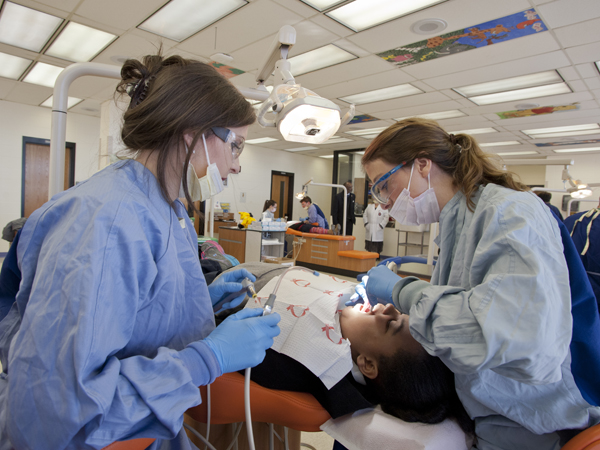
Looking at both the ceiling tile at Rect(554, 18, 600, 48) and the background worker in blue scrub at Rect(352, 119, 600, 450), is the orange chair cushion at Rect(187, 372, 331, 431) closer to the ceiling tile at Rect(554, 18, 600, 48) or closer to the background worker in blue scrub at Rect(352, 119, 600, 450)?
the background worker in blue scrub at Rect(352, 119, 600, 450)

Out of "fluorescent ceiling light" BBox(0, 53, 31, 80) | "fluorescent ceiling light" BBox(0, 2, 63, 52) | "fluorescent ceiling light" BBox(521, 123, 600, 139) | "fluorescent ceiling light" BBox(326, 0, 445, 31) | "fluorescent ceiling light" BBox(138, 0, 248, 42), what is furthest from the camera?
"fluorescent ceiling light" BBox(521, 123, 600, 139)

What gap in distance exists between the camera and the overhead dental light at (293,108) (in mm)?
1302

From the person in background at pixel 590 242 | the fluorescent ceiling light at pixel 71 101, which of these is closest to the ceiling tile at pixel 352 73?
the person in background at pixel 590 242

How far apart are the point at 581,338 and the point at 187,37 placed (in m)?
4.18

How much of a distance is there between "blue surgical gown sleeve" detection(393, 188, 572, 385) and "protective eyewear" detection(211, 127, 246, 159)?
0.69 metres

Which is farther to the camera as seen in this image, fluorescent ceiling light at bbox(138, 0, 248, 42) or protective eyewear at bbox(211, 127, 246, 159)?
fluorescent ceiling light at bbox(138, 0, 248, 42)

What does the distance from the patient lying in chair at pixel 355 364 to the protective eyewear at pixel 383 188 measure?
47 centimetres

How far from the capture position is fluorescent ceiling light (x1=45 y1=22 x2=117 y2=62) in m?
3.80

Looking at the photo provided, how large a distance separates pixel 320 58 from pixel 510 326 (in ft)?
13.6

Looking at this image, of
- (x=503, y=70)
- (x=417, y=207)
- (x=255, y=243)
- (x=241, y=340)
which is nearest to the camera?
(x=241, y=340)

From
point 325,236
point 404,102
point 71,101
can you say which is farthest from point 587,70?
point 71,101

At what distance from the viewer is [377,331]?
146 centimetres

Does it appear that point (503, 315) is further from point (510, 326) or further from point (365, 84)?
point (365, 84)

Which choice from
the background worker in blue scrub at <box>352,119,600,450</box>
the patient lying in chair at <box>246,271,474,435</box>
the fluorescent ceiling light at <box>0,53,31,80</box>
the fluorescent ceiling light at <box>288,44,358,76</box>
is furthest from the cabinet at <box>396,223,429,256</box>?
the background worker in blue scrub at <box>352,119,600,450</box>
